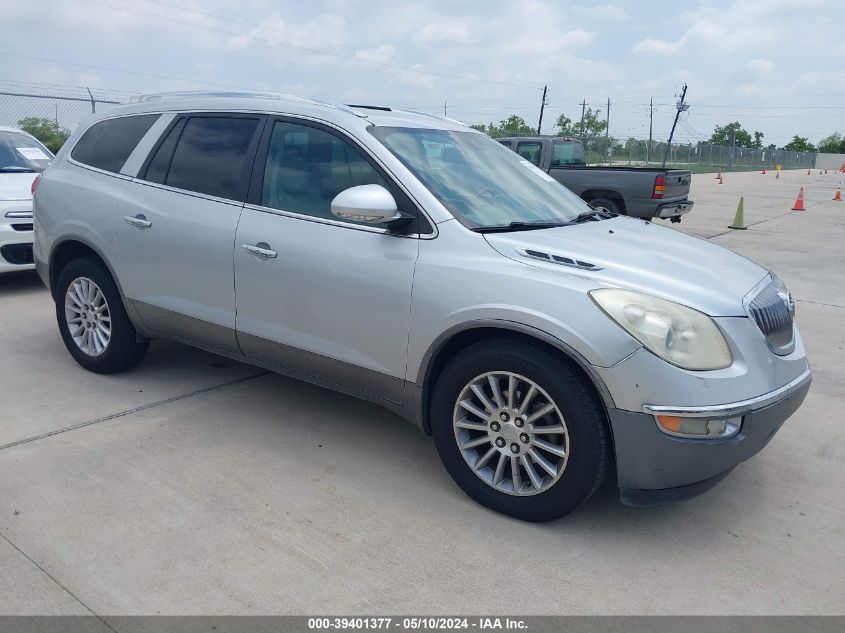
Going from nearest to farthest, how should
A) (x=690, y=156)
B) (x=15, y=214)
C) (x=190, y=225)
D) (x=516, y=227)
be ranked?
1. (x=516, y=227)
2. (x=190, y=225)
3. (x=15, y=214)
4. (x=690, y=156)

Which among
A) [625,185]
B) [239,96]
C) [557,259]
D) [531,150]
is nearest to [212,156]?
[239,96]

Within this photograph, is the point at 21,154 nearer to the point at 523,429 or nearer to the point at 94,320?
the point at 94,320

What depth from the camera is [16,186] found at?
7496 mm

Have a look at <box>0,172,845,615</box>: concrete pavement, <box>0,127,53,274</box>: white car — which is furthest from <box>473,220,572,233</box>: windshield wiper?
<box>0,127,53,274</box>: white car

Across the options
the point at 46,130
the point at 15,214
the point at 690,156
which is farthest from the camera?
the point at 690,156

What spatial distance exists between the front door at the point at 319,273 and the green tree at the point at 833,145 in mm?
107443

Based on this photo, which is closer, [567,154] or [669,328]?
[669,328]

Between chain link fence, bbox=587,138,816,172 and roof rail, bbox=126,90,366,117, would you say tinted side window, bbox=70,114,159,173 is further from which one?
chain link fence, bbox=587,138,816,172

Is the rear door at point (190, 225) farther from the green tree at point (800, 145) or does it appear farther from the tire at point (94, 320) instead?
the green tree at point (800, 145)

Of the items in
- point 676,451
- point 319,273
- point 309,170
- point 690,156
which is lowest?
point 676,451

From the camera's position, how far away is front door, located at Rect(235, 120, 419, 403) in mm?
3496

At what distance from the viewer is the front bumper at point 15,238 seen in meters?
7.10

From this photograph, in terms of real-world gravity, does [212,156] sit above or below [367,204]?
above

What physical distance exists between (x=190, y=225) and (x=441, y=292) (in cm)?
173
